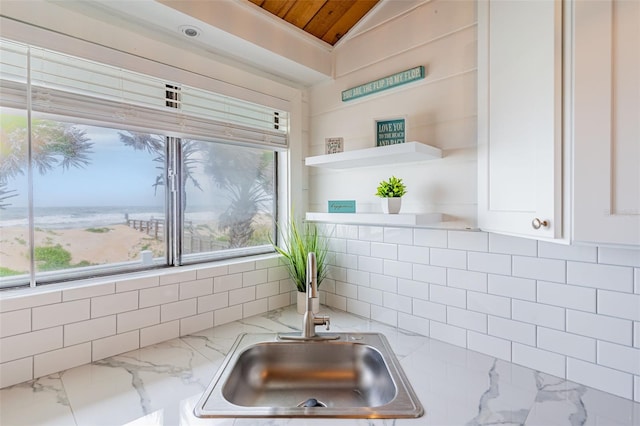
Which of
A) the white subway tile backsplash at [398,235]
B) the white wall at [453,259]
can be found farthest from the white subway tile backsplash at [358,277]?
the white subway tile backsplash at [398,235]

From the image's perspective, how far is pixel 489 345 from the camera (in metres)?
1.23

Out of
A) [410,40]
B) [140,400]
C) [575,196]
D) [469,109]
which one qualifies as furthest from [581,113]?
[140,400]

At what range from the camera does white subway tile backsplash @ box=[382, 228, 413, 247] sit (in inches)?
57.8

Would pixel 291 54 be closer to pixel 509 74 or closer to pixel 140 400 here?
pixel 509 74

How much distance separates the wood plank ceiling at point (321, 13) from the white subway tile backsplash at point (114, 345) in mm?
1532

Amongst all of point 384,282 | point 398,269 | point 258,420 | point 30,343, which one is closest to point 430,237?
point 398,269

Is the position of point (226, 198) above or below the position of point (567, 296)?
above

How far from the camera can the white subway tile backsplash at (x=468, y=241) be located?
4.09ft

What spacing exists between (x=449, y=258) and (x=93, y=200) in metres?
1.49

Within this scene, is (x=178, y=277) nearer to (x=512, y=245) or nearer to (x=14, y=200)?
(x=14, y=200)

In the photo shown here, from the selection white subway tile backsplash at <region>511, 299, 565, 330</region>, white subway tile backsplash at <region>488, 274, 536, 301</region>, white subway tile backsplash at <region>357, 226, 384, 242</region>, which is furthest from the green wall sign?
white subway tile backsplash at <region>511, 299, 565, 330</region>

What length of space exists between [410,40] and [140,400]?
1.72 meters

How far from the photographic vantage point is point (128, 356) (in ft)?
4.01

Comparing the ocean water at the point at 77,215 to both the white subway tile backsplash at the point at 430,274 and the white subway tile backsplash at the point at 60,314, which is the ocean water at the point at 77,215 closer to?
the white subway tile backsplash at the point at 60,314
